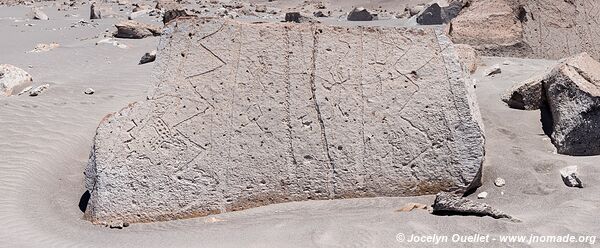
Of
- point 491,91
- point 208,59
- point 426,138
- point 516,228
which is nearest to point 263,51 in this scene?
point 208,59

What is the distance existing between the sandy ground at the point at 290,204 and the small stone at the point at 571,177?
0.05 metres

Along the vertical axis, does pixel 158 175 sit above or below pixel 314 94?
below

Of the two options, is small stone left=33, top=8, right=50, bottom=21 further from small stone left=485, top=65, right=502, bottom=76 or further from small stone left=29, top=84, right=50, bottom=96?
small stone left=485, top=65, right=502, bottom=76

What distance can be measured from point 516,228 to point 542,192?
28.1 inches

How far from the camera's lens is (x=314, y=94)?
4.18 metres

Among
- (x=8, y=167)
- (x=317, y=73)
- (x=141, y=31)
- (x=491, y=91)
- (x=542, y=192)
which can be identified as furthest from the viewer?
(x=141, y=31)

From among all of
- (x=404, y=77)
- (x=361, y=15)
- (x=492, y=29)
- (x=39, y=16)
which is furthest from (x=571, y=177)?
(x=39, y=16)

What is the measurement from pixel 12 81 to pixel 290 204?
428 cm

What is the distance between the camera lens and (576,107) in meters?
4.42

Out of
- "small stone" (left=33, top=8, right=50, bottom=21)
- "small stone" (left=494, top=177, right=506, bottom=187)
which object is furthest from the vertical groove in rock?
"small stone" (left=33, top=8, right=50, bottom=21)

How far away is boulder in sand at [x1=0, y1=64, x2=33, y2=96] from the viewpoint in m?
6.75

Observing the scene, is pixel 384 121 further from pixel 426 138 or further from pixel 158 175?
pixel 158 175

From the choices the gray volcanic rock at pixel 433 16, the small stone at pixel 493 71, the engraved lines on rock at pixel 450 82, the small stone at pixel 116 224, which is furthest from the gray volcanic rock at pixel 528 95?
the gray volcanic rock at pixel 433 16

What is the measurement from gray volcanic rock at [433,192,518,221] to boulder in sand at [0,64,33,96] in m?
4.94
